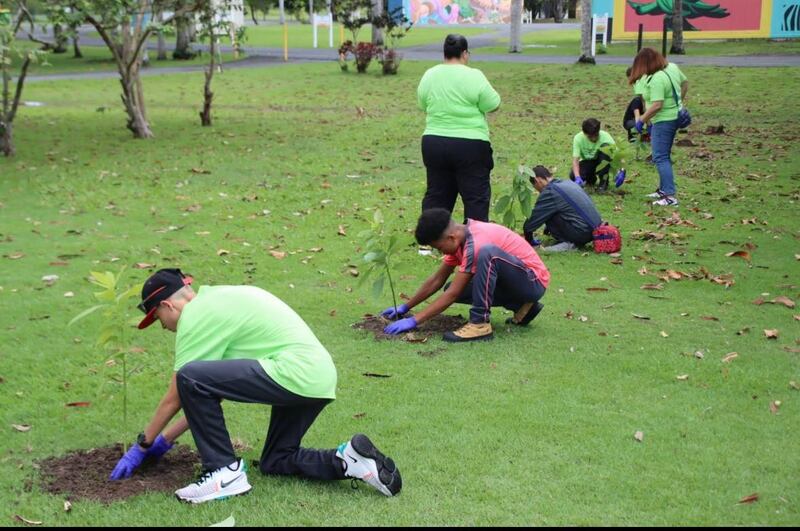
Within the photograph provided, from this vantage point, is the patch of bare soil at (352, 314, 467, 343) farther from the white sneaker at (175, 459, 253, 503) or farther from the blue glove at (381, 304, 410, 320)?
the white sneaker at (175, 459, 253, 503)

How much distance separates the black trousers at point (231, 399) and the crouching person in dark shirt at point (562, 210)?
501 cm

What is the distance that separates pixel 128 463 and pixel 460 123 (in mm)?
4363

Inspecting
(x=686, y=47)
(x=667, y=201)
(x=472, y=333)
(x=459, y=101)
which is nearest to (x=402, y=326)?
(x=472, y=333)

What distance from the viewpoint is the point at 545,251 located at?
9.25 m

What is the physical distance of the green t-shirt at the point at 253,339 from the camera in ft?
13.8

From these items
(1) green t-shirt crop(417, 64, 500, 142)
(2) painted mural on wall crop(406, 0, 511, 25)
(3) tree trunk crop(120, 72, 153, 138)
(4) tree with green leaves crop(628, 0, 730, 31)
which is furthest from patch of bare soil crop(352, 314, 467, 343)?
(2) painted mural on wall crop(406, 0, 511, 25)

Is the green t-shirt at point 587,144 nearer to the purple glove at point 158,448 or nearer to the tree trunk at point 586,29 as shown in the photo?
the purple glove at point 158,448

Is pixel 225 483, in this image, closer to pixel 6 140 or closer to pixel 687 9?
pixel 6 140

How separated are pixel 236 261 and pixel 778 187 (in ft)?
22.9

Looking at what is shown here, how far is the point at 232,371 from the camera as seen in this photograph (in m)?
4.18

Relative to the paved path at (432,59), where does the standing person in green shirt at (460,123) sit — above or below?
below

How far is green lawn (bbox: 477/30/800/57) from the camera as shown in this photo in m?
28.8

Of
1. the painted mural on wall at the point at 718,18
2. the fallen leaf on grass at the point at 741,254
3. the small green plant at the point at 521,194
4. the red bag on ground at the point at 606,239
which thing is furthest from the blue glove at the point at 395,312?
the painted mural on wall at the point at 718,18

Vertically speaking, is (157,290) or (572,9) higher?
(572,9)
